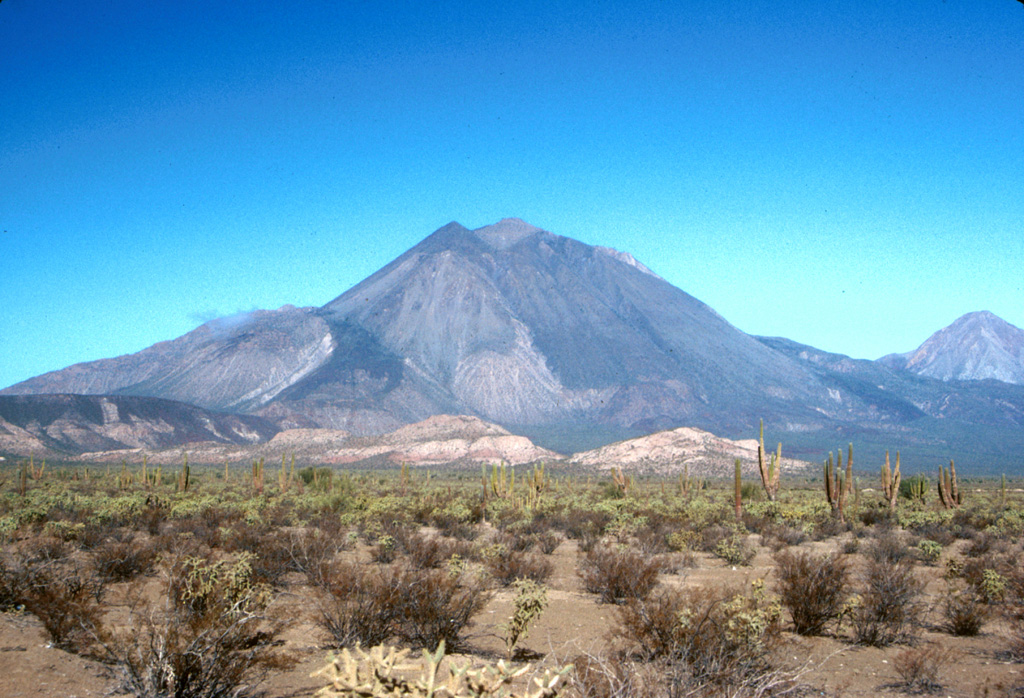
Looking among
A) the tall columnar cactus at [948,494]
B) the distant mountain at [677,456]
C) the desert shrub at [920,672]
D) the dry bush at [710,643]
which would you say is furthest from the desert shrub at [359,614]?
the distant mountain at [677,456]

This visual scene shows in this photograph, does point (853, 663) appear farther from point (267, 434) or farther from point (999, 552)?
point (267, 434)

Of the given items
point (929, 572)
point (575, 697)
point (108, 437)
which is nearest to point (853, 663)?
point (575, 697)

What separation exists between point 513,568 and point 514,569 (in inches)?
1.1

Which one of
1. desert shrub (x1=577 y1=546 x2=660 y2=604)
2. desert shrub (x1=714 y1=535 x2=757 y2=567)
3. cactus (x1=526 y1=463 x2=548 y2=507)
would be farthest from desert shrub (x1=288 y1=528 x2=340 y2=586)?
cactus (x1=526 y1=463 x2=548 y2=507)

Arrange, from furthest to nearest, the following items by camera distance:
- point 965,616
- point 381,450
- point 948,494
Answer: point 381,450 < point 948,494 < point 965,616

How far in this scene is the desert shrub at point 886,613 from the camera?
10.0m

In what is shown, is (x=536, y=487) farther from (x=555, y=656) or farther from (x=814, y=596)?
(x=555, y=656)

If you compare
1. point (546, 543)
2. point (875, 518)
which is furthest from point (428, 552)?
point (875, 518)

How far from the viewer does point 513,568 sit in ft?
46.4

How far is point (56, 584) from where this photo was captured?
9.80 m

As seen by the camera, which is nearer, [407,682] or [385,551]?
[407,682]

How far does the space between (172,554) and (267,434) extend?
124992mm

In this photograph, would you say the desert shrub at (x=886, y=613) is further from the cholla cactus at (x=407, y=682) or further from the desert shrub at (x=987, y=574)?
the cholla cactus at (x=407, y=682)

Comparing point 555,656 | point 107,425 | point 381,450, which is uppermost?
point 107,425
